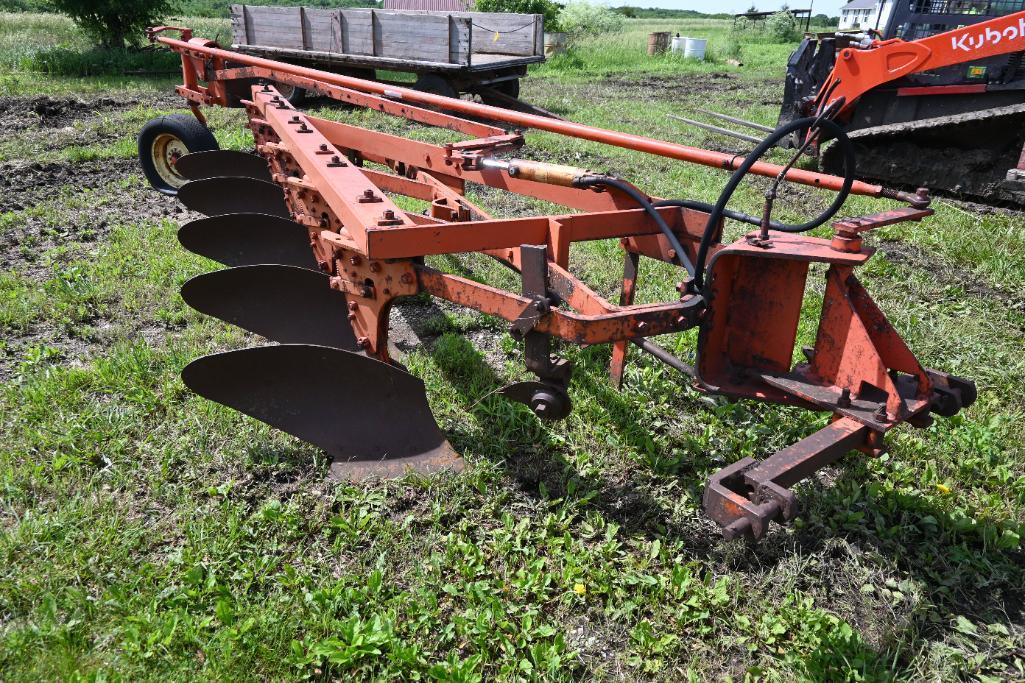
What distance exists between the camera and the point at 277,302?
133 inches

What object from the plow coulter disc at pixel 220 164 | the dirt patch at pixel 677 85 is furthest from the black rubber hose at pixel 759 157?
the dirt patch at pixel 677 85

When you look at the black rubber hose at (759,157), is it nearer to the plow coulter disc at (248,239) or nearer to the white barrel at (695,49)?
the plow coulter disc at (248,239)

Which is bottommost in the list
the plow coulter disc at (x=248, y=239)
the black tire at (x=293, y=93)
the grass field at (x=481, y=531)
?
the grass field at (x=481, y=531)

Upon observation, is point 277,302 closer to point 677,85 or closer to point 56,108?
point 56,108

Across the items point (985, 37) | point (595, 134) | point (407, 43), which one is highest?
point (985, 37)

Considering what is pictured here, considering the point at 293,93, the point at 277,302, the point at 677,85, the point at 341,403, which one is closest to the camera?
the point at 341,403

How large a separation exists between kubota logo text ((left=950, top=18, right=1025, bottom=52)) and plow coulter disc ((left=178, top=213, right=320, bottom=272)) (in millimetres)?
5909

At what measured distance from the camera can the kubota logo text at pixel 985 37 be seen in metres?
5.98

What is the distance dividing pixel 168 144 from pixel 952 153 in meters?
7.55

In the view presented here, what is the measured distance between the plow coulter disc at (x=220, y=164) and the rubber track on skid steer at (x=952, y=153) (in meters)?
6.27

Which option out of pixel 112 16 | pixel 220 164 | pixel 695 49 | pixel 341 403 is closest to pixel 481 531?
pixel 341 403

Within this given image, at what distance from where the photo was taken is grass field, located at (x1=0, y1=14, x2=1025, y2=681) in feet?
7.10

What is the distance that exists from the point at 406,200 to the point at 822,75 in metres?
5.69

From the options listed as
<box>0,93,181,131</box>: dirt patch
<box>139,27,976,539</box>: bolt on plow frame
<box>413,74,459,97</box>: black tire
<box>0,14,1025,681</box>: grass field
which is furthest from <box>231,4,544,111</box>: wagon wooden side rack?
<box>0,14,1025,681</box>: grass field
